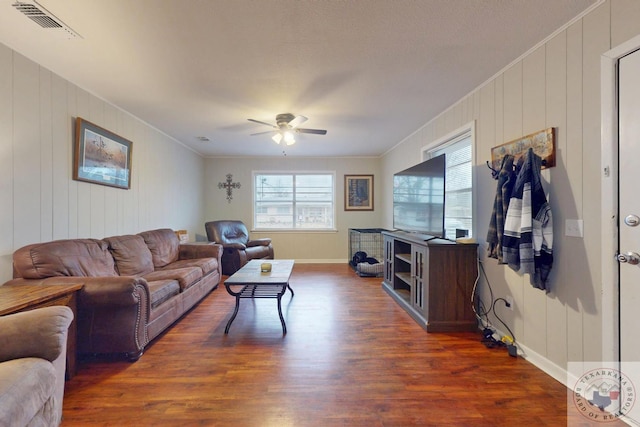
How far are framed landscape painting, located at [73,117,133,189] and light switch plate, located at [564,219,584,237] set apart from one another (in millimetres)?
4160

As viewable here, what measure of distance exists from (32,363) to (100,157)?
8.20ft

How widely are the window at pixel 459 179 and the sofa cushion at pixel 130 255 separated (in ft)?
11.6

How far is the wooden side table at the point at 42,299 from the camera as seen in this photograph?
149 centimetres

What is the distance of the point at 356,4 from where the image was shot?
1608 millimetres

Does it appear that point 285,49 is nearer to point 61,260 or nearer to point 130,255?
point 61,260

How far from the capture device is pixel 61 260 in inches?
85.5

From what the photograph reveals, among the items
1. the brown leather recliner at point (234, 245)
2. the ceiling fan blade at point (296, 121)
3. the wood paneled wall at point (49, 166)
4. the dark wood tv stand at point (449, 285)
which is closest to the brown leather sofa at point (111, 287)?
the wood paneled wall at point (49, 166)

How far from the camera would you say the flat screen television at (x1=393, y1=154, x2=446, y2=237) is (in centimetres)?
287

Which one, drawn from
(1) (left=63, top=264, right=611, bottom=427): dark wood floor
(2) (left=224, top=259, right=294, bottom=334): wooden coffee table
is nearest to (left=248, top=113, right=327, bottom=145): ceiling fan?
(2) (left=224, top=259, right=294, bottom=334): wooden coffee table

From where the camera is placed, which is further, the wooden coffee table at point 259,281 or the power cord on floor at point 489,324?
the wooden coffee table at point 259,281

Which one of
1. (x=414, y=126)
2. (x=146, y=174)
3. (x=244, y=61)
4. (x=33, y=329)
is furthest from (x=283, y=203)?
(x=33, y=329)

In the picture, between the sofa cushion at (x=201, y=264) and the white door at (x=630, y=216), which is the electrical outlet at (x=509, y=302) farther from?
the sofa cushion at (x=201, y=264)

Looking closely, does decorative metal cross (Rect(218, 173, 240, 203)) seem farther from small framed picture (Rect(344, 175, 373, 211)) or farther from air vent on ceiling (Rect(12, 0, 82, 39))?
air vent on ceiling (Rect(12, 0, 82, 39))

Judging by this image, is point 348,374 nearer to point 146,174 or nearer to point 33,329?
point 33,329
